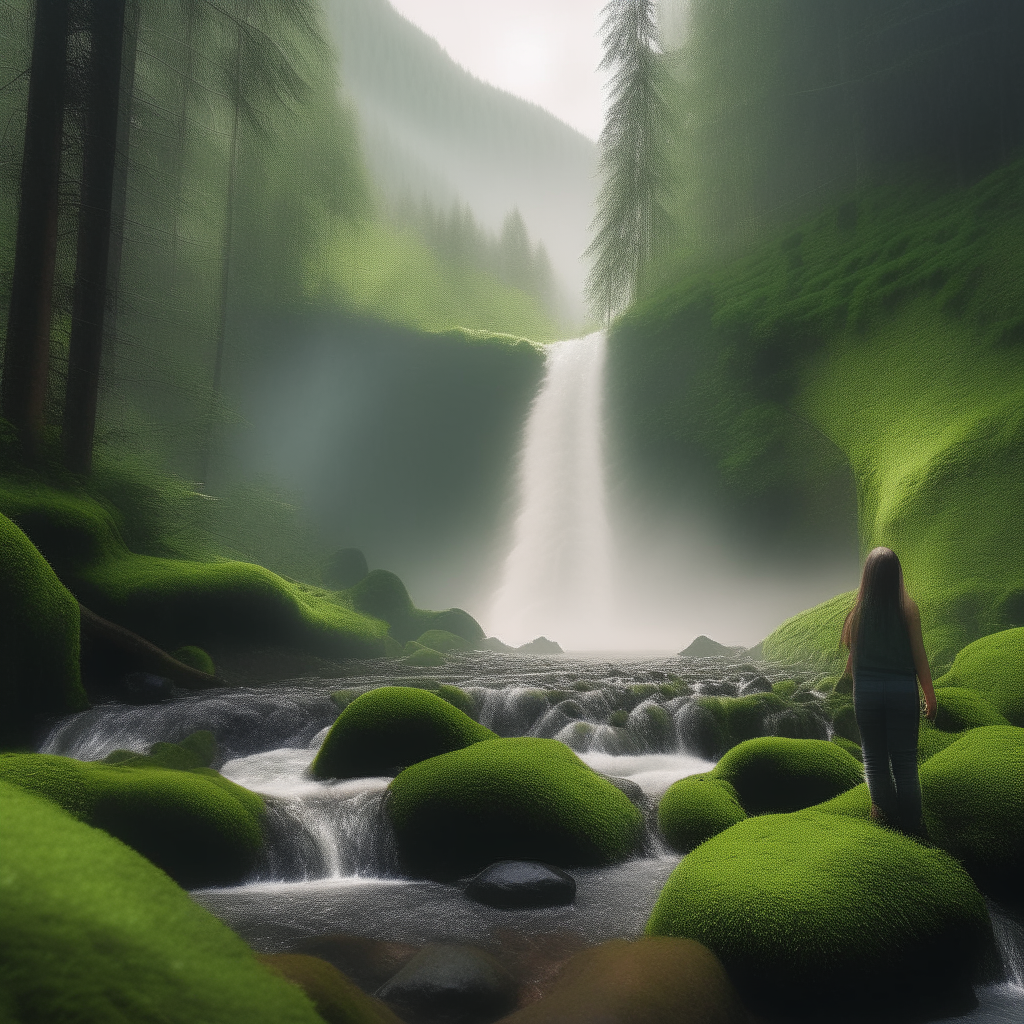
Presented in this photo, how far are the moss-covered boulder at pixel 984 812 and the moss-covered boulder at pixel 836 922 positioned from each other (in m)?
0.59

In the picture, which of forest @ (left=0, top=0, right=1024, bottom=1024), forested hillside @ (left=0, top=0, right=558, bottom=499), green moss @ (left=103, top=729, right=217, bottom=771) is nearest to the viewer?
forest @ (left=0, top=0, right=1024, bottom=1024)

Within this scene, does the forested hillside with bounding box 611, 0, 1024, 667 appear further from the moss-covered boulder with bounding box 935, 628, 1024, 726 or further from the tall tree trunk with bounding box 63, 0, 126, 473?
the tall tree trunk with bounding box 63, 0, 126, 473

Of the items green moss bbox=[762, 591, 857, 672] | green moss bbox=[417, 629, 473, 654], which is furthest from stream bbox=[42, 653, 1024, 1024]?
green moss bbox=[417, 629, 473, 654]

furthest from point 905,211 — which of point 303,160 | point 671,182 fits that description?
point 303,160

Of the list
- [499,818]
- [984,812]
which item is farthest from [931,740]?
[499,818]

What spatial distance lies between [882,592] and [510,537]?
2597 cm

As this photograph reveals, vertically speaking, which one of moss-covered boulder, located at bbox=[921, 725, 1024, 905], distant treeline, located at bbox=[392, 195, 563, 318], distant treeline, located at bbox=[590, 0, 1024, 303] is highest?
distant treeline, located at bbox=[392, 195, 563, 318]

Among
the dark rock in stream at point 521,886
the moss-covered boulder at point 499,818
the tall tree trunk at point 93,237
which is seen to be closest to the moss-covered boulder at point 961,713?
the moss-covered boulder at point 499,818

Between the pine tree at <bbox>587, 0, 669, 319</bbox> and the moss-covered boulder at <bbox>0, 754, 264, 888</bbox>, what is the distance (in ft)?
89.6

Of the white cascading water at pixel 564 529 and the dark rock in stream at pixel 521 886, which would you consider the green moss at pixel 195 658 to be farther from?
the white cascading water at pixel 564 529

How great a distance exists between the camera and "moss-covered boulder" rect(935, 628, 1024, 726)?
6.85 meters

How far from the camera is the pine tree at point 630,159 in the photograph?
27031 mm

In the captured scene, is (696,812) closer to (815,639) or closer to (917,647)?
(917,647)

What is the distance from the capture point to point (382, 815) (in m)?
5.13
